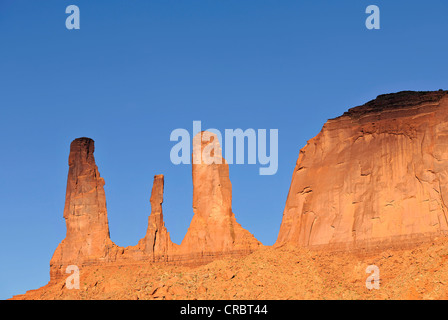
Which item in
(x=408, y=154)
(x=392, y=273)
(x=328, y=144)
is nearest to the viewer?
(x=392, y=273)

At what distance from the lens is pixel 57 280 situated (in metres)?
138

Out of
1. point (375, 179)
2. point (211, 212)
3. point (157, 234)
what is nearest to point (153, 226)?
point (157, 234)

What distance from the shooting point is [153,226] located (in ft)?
451

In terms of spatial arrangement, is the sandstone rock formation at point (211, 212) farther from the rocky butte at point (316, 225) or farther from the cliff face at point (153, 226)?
the rocky butte at point (316, 225)

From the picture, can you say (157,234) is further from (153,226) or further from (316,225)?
(316,225)

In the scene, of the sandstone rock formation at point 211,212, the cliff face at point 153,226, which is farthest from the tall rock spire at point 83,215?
the sandstone rock formation at point 211,212

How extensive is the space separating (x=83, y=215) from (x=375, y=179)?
125 ft

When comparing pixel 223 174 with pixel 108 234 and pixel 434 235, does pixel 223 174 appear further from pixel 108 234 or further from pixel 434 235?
pixel 434 235

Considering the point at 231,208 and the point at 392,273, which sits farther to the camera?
the point at 231,208

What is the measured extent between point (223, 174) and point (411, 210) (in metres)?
25.5

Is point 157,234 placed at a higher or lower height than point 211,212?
lower

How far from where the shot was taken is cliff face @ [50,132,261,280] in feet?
438

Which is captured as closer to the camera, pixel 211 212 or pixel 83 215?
pixel 211 212
